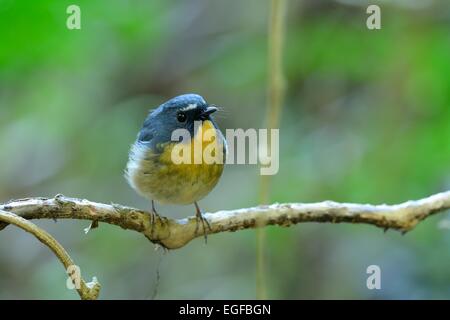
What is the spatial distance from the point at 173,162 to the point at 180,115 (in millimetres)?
282

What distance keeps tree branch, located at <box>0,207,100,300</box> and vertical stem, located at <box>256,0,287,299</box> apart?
75 centimetres

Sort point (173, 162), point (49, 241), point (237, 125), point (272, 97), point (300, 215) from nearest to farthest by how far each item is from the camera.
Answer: point (272, 97)
point (49, 241)
point (300, 215)
point (173, 162)
point (237, 125)

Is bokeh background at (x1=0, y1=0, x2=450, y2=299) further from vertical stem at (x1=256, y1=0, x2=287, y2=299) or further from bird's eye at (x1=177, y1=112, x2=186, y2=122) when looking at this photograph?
vertical stem at (x1=256, y1=0, x2=287, y2=299)

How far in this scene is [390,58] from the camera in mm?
5266

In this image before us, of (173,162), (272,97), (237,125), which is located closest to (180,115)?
(173,162)

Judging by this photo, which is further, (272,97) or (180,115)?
(180,115)

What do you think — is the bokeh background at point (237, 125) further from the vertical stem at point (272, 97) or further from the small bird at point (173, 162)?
the vertical stem at point (272, 97)

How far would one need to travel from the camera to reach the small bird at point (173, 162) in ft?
12.3

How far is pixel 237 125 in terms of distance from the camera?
6426 millimetres

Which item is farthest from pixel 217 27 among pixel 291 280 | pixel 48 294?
pixel 48 294

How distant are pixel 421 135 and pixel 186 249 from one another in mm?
2647

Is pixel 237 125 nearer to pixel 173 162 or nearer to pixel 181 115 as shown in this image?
pixel 181 115

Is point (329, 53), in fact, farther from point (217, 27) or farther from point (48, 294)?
point (48, 294)
